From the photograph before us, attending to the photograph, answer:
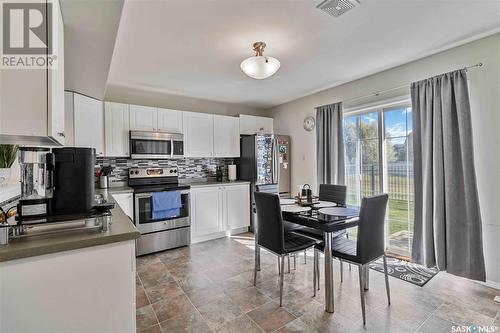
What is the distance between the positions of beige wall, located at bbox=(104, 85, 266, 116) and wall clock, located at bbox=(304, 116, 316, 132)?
139 centimetres

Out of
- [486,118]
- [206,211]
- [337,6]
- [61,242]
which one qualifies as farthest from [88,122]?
[486,118]

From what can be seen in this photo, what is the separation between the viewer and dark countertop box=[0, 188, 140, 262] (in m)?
1.01

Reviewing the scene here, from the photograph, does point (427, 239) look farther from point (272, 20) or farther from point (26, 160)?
point (26, 160)

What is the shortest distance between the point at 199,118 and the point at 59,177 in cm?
303

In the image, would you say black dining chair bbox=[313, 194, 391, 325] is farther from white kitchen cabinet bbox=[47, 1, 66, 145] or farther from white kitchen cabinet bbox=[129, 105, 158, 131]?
white kitchen cabinet bbox=[129, 105, 158, 131]

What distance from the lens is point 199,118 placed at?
424 cm

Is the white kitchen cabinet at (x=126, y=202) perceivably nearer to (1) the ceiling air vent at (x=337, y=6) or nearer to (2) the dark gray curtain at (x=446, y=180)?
(1) the ceiling air vent at (x=337, y=6)

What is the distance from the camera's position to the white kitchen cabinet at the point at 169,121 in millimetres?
3879

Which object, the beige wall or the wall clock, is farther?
the wall clock

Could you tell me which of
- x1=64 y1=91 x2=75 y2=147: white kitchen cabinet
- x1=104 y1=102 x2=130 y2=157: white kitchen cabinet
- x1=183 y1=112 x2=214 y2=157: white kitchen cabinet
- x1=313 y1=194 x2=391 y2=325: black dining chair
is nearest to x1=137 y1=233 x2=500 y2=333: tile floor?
x1=313 y1=194 x2=391 y2=325: black dining chair

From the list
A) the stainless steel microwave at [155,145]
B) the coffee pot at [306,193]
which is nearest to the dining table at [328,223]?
the coffee pot at [306,193]

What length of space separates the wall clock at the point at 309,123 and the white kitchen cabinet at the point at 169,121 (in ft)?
7.26

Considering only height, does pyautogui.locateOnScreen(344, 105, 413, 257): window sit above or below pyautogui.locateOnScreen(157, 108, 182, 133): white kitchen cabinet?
below

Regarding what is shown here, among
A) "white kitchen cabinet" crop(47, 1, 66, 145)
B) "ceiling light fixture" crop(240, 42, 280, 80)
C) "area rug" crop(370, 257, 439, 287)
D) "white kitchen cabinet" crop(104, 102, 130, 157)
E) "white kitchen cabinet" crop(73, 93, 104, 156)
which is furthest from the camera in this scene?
"white kitchen cabinet" crop(104, 102, 130, 157)
